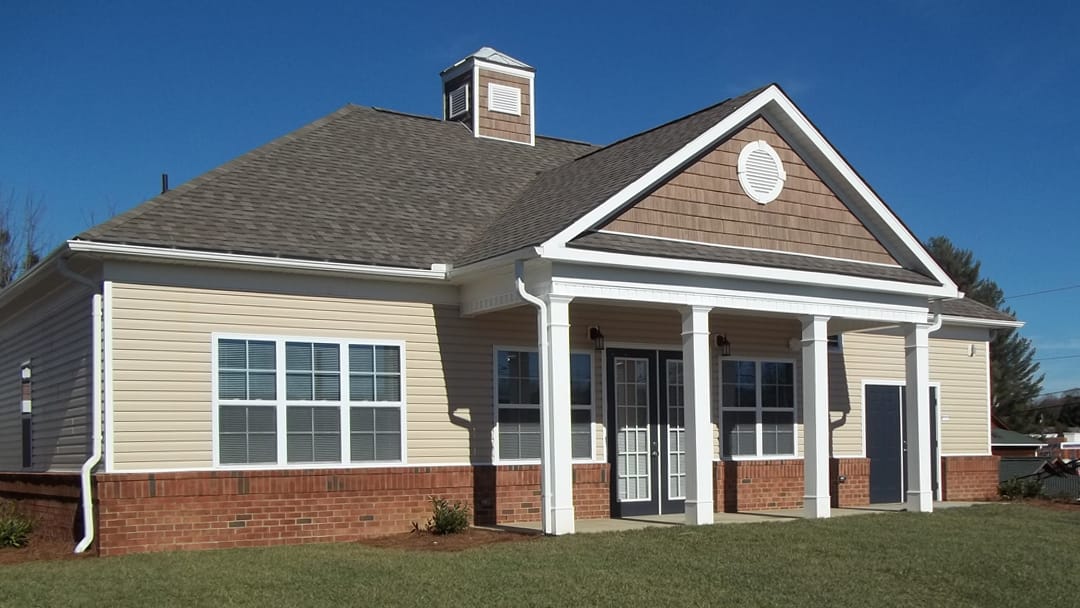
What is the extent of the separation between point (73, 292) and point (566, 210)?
6.40 m

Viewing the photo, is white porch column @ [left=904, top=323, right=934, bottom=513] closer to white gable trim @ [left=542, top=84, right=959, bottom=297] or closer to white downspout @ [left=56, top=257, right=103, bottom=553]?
white gable trim @ [left=542, top=84, right=959, bottom=297]

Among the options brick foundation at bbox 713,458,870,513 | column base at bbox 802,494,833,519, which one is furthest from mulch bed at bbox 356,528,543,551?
brick foundation at bbox 713,458,870,513

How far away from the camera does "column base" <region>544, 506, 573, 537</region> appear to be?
45.9 feet

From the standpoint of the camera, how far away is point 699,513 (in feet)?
49.4

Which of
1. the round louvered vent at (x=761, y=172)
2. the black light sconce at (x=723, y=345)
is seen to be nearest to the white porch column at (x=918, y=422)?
the black light sconce at (x=723, y=345)

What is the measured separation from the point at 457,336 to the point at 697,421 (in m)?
3.47

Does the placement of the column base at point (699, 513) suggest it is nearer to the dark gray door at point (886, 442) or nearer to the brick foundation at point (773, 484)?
the brick foundation at point (773, 484)

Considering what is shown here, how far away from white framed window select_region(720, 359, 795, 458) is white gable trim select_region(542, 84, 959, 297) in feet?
9.42

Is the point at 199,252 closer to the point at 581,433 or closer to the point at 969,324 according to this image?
the point at 581,433

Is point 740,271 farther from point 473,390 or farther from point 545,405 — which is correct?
point 473,390

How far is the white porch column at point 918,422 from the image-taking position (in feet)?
58.0

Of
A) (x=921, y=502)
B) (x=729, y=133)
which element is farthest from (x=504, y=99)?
(x=921, y=502)

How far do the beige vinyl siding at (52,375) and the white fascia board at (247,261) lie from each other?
1.09 metres

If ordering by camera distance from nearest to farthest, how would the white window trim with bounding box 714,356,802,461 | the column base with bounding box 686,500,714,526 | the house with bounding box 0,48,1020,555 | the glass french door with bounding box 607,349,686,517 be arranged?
the house with bounding box 0,48,1020,555
the column base with bounding box 686,500,714,526
the glass french door with bounding box 607,349,686,517
the white window trim with bounding box 714,356,802,461
